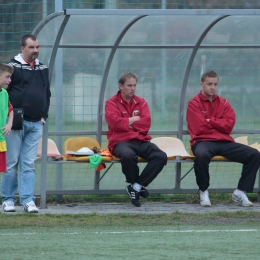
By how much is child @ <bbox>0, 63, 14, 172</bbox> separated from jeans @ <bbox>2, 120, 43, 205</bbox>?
1.05ft

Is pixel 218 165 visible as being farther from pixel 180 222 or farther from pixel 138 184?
pixel 180 222

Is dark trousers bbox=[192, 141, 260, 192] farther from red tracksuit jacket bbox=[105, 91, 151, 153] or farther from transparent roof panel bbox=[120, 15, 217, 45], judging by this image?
transparent roof panel bbox=[120, 15, 217, 45]

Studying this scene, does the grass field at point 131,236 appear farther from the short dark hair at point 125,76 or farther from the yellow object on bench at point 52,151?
the short dark hair at point 125,76

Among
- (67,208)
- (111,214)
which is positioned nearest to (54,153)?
(67,208)

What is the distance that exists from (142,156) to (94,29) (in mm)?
1469

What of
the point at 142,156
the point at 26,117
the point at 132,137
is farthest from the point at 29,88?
the point at 142,156

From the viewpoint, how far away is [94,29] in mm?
8492

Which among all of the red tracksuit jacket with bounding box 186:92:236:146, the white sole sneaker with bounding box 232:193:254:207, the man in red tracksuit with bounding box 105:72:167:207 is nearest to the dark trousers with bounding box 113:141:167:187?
the man in red tracksuit with bounding box 105:72:167:207

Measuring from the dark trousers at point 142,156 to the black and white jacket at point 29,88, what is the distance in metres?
0.99

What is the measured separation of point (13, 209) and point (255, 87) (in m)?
3.43

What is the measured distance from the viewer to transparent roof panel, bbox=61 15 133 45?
323 inches

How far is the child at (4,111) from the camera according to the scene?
7.49 m

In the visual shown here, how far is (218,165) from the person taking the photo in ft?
32.0

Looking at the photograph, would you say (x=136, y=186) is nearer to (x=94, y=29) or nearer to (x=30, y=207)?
(x=30, y=207)
